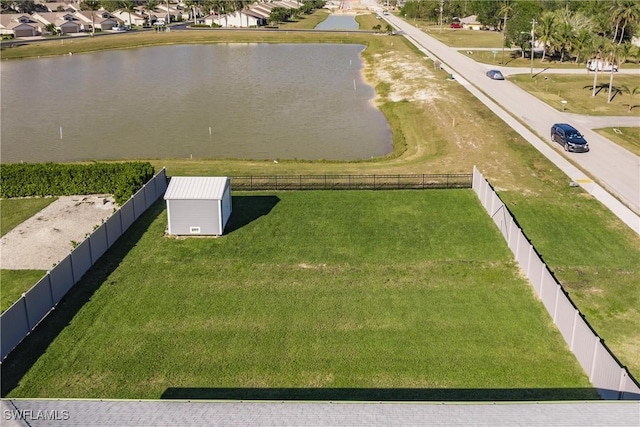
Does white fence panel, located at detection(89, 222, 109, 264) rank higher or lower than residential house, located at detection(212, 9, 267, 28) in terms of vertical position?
lower

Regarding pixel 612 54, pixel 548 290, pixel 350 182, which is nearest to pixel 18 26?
pixel 350 182

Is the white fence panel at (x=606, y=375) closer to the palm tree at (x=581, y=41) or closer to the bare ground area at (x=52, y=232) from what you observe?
the bare ground area at (x=52, y=232)

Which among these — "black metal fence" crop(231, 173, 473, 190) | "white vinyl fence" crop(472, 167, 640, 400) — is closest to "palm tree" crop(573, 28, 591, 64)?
"black metal fence" crop(231, 173, 473, 190)

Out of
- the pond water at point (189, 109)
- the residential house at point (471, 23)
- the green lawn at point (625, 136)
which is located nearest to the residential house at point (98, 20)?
the pond water at point (189, 109)

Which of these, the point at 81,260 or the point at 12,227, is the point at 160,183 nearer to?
the point at 12,227

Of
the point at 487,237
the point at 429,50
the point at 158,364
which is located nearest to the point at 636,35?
the point at 429,50

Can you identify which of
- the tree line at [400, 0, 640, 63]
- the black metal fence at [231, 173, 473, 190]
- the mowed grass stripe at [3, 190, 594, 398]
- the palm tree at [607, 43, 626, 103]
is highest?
the tree line at [400, 0, 640, 63]

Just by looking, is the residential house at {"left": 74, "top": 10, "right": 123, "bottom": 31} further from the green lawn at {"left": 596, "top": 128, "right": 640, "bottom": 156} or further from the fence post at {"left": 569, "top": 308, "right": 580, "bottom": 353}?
the fence post at {"left": 569, "top": 308, "right": 580, "bottom": 353}
